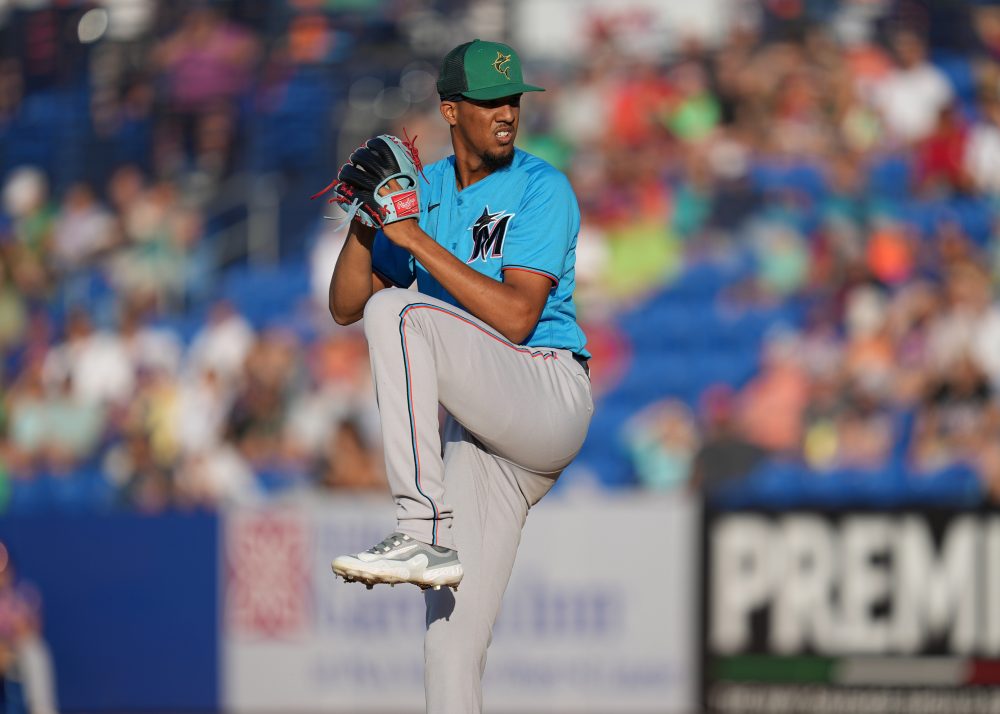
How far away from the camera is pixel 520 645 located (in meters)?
9.38

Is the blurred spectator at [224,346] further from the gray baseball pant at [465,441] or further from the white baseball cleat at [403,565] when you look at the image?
the white baseball cleat at [403,565]

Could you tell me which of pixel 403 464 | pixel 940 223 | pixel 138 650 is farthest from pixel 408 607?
pixel 403 464

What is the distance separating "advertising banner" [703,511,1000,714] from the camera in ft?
28.6

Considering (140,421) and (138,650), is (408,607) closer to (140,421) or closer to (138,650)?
(138,650)

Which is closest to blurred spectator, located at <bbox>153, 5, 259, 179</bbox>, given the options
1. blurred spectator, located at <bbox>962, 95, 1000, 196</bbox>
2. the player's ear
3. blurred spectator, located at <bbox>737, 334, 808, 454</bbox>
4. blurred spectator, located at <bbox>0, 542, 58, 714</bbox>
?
blurred spectator, located at <bbox>0, 542, 58, 714</bbox>

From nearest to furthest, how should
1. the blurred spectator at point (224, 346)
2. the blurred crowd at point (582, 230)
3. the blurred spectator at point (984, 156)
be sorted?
the blurred crowd at point (582, 230) < the blurred spectator at point (984, 156) < the blurred spectator at point (224, 346)

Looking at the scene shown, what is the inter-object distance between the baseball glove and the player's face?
240 millimetres

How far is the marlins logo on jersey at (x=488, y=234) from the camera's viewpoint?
4.25 metres

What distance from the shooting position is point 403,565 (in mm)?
3822

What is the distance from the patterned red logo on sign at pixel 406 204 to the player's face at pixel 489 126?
1.11 feet

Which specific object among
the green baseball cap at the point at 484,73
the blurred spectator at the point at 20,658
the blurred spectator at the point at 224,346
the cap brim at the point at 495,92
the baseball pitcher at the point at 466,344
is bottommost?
the blurred spectator at the point at 20,658

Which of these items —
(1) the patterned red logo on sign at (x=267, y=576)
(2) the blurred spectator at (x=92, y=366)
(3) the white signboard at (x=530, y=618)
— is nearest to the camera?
(3) the white signboard at (x=530, y=618)

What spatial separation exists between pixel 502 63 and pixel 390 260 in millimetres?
720

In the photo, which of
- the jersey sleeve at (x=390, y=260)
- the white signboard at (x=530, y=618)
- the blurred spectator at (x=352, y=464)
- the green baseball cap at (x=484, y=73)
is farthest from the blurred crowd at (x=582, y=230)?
the green baseball cap at (x=484, y=73)
